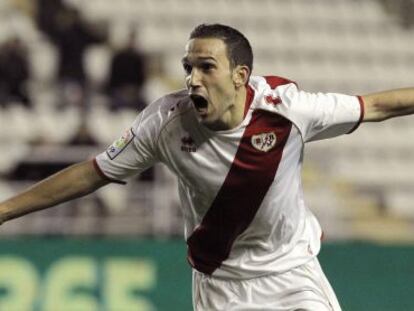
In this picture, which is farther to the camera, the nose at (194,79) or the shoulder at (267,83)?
the shoulder at (267,83)

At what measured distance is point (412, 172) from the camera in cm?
1156

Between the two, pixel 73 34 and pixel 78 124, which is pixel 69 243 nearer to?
pixel 78 124

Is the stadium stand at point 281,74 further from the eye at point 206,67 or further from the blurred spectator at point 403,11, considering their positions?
the eye at point 206,67

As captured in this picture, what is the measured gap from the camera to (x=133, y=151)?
192 inches

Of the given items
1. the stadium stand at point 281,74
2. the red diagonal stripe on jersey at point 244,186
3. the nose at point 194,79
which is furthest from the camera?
the stadium stand at point 281,74

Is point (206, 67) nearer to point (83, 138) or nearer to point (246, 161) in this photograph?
point (246, 161)

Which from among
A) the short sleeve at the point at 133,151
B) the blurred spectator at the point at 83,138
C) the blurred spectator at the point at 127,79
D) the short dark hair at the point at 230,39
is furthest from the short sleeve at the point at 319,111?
the blurred spectator at the point at 127,79

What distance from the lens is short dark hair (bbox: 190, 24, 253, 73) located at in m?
4.70

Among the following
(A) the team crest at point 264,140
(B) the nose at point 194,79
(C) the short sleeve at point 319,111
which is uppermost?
(B) the nose at point 194,79

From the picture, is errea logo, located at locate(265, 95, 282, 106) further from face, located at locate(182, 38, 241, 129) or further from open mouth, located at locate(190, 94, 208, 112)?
open mouth, located at locate(190, 94, 208, 112)

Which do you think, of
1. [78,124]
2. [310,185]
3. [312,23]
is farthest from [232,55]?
[312,23]

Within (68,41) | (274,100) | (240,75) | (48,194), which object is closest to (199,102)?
(240,75)

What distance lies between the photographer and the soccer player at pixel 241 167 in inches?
190

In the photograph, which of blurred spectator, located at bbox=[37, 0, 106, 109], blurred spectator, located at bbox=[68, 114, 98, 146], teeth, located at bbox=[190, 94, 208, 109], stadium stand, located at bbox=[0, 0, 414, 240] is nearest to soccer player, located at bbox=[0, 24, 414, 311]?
teeth, located at bbox=[190, 94, 208, 109]
